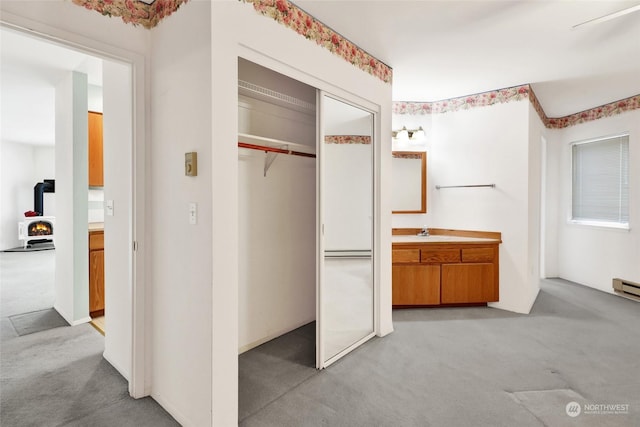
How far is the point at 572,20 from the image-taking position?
2.44 m

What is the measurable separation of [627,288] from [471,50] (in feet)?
12.4

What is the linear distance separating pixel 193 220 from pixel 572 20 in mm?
2922

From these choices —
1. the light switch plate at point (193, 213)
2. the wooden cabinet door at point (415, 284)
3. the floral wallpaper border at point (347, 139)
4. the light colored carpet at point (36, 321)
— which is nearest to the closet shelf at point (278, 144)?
the floral wallpaper border at point (347, 139)

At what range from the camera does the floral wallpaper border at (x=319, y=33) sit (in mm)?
2029

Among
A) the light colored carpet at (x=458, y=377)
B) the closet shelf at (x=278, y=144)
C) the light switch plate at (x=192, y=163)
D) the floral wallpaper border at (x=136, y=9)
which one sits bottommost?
the light colored carpet at (x=458, y=377)

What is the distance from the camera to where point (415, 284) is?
3844 mm

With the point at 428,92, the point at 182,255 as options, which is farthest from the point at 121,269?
the point at 428,92

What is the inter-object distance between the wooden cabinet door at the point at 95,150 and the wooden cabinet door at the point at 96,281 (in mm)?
822

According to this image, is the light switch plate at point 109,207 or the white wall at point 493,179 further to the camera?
the white wall at point 493,179

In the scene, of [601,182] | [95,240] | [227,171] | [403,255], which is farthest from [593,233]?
[95,240]

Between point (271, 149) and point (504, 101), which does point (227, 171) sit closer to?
point (271, 149)

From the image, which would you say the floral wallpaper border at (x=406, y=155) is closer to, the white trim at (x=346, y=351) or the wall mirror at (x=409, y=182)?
the wall mirror at (x=409, y=182)

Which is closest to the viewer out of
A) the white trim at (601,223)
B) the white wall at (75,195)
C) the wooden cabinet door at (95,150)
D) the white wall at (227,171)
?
the white wall at (227,171)

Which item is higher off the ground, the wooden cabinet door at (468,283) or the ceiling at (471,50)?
the ceiling at (471,50)
